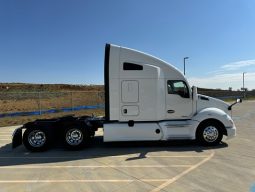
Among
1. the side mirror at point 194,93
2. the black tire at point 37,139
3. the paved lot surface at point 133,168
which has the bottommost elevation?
the paved lot surface at point 133,168

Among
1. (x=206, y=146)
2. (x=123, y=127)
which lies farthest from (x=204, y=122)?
(x=123, y=127)

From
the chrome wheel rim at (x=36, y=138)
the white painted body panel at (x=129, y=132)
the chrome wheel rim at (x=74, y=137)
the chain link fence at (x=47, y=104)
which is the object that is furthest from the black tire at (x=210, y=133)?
the chain link fence at (x=47, y=104)

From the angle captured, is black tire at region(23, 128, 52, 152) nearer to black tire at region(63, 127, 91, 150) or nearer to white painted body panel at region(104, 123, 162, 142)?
black tire at region(63, 127, 91, 150)

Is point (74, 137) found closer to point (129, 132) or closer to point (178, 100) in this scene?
point (129, 132)

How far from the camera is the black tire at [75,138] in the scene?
8.77 m

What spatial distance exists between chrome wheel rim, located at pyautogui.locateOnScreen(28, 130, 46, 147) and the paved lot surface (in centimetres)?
39

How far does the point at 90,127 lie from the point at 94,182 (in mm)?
3381

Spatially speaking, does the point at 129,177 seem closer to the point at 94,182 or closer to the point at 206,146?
the point at 94,182

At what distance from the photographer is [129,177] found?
5.98 metres

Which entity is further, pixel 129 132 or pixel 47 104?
pixel 47 104

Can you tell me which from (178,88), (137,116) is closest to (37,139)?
(137,116)

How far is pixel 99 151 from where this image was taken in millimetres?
8625

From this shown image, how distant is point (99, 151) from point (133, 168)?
88.6 inches

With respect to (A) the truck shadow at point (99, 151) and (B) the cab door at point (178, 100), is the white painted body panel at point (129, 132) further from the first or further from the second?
(B) the cab door at point (178, 100)
